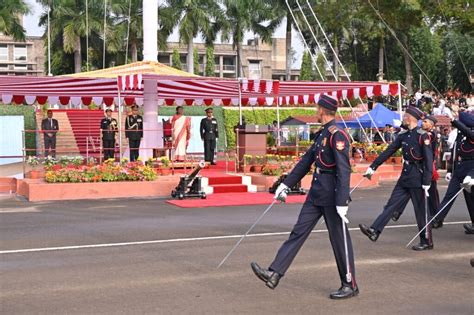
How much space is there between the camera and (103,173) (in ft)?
51.4

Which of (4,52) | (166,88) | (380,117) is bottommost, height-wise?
(380,117)

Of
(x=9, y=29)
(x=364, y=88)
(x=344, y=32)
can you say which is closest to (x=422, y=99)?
(x=364, y=88)

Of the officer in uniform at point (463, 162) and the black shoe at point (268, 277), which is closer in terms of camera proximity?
the black shoe at point (268, 277)

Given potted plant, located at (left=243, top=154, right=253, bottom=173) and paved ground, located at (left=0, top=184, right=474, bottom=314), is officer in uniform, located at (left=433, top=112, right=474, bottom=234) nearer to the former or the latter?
paved ground, located at (left=0, top=184, right=474, bottom=314)

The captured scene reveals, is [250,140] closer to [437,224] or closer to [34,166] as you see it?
[34,166]

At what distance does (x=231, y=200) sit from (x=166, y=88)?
7259 mm

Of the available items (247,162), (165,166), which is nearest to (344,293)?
(165,166)

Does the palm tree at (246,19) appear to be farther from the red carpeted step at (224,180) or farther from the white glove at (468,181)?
the white glove at (468,181)

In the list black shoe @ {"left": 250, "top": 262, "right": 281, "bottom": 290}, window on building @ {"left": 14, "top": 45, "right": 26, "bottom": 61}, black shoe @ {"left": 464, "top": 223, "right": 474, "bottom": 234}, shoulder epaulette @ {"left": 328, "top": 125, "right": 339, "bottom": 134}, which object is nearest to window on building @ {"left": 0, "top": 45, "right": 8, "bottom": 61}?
window on building @ {"left": 14, "top": 45, "right": 26, "bottom": 61}

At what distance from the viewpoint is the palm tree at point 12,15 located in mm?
51812

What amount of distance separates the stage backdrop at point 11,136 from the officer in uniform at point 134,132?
1215 centimetres

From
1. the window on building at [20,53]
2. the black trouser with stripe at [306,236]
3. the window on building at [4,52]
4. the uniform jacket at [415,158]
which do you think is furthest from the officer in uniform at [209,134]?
the window on building at [4,52]

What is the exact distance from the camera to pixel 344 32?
60219mm

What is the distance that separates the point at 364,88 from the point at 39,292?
14733 millimetres
